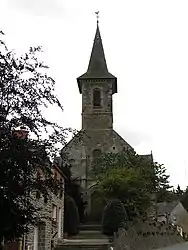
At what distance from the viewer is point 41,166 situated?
38.8ft

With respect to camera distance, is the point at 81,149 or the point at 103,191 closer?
the point at 103,191

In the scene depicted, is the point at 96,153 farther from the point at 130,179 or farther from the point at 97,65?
the point at 130,179

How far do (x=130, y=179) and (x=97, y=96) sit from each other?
60.7 feet

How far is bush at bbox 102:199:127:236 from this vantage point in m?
33.4

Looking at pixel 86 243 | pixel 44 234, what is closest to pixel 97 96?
pixel 86 243

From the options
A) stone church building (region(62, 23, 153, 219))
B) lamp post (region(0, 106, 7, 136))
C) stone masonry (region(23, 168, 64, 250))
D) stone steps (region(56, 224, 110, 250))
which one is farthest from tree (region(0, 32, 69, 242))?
stone church building (region(62, 23, 153, 219))

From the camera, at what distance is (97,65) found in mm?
59375

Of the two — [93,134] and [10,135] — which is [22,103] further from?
[93,134]

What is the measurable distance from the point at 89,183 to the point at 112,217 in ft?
65.4

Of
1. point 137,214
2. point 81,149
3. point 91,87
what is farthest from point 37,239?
point 91,87

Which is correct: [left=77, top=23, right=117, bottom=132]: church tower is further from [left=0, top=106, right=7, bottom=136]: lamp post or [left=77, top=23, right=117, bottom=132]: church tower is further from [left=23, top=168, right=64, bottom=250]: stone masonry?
[left=0, top=106, right=7, bottom=136]: lamp post

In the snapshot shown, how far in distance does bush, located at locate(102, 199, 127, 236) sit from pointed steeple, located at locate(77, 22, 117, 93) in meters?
25.9

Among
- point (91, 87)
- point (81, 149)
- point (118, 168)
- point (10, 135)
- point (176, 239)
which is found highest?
point (91, 87)

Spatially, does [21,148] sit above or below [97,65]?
below
